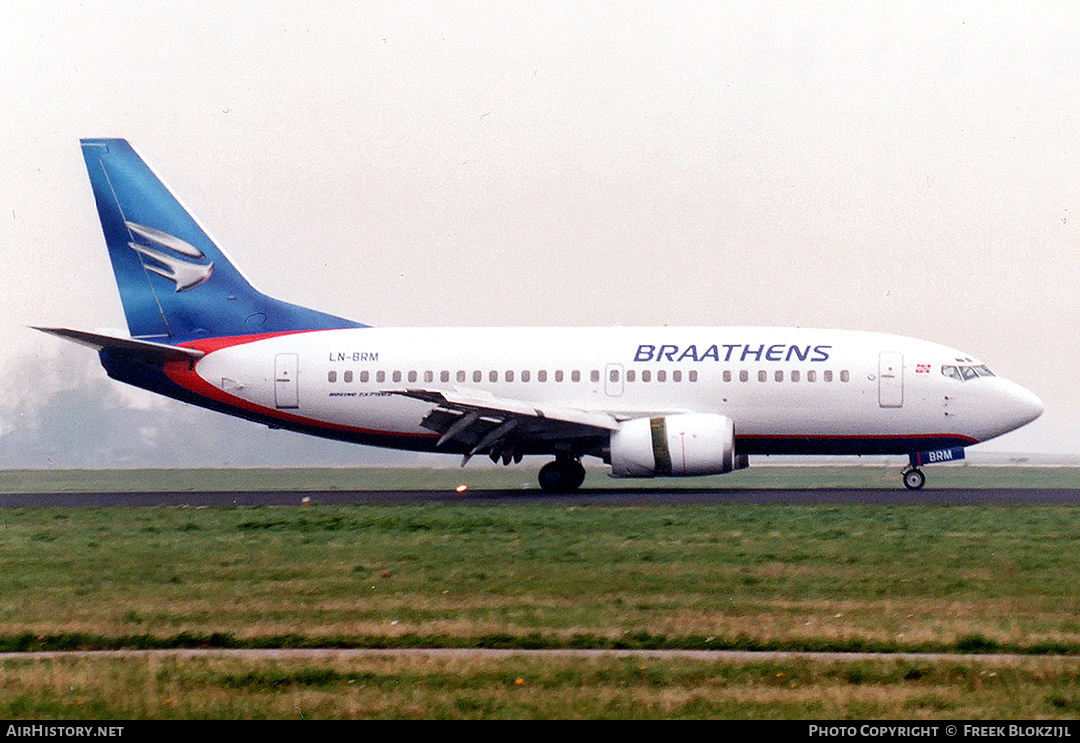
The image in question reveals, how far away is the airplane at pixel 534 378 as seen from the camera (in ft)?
110

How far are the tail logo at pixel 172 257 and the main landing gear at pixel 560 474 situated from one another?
10.9m

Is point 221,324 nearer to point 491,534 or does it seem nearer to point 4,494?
point 4,494

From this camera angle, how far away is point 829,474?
4884 cm

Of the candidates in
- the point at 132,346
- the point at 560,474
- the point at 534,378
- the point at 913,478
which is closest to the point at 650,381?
the point at 534,378

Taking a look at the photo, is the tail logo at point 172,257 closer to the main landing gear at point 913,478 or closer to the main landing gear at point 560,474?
the main landing gear at point 560,474

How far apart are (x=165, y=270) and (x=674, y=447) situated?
598 inches

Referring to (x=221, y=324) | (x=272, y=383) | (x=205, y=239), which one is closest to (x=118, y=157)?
(x=205, y=239)

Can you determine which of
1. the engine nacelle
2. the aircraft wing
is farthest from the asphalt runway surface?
the aircraft wing

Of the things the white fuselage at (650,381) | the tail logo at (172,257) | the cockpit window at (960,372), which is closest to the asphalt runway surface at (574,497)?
the white fuselage at (650,381)

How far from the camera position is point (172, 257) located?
37375mm

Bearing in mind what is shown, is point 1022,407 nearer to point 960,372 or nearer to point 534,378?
point 960,372

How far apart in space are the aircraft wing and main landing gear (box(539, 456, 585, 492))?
0.93m

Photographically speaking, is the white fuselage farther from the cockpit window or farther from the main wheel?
the main wheel

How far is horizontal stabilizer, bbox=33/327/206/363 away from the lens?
33344 millimetres
